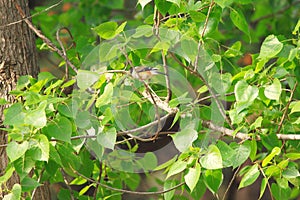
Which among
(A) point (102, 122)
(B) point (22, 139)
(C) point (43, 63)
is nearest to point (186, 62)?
(A) point (102, 122)

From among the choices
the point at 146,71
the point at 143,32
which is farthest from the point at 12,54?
the point at 143,32

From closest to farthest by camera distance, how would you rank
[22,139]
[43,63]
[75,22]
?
[22,139] < [75,22] < [43,63]

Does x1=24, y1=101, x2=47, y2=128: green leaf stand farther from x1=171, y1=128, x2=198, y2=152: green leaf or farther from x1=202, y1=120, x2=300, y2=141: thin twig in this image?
x1=202, y1=120, x2=300, y2=141: thin twig

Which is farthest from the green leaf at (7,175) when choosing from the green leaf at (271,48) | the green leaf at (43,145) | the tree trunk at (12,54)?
the green leaf at (271,48)

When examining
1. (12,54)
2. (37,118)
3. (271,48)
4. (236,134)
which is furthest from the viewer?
(12,54)

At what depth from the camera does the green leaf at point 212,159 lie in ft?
3.88

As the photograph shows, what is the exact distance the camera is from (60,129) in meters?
1.25

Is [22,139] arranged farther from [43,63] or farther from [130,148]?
[43,63]

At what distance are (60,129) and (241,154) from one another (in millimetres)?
353

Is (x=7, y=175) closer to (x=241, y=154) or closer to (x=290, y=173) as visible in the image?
(x=241, y=154)

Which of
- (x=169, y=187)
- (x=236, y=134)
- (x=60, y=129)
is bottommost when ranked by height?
(x=169, y=187)

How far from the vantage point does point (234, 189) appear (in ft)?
12.5

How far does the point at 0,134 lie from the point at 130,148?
328 millimetres

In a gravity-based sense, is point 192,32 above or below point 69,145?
above
